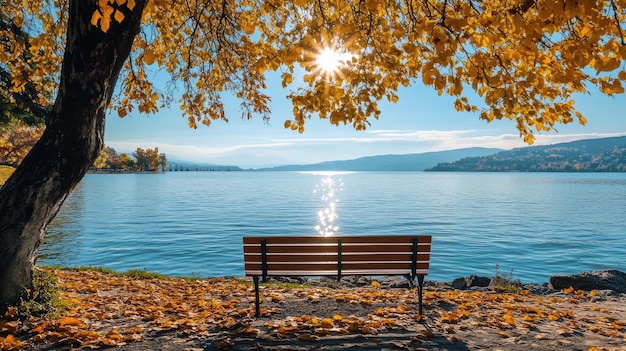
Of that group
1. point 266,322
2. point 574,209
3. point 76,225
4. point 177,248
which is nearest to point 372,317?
point 266,322

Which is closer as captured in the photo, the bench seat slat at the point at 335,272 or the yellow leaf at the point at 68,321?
the yellow leaf at the point at 68,321

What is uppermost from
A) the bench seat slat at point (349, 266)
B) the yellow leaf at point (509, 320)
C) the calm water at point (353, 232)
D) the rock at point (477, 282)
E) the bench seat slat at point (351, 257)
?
the bench seat slat at point (351, 257)

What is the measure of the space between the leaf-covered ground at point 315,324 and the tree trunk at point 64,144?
34.9 inches

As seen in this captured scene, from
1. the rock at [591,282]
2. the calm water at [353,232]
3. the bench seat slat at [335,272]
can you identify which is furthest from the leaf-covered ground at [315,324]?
the calm water at [353,232]

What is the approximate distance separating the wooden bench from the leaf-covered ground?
63 cm

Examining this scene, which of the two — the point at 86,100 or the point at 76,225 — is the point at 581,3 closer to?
the point at 86,100

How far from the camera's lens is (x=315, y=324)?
630cm

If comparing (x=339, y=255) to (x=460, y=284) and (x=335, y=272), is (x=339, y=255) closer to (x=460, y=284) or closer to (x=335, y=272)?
(x=335, y=272)

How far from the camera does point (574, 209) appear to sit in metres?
55.7

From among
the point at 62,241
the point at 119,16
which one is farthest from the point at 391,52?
the point at 62,241

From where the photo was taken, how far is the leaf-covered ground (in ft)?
18.1

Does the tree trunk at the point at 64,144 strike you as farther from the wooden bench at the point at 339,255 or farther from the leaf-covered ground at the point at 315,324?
the wooden bench at the point at 339,255

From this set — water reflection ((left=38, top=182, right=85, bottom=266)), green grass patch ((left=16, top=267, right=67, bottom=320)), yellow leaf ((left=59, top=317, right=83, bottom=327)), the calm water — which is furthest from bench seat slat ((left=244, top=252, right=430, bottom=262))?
water reflection ((left=38, top=182, right=85, bottom=266))

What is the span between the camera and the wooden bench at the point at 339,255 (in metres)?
7.52
